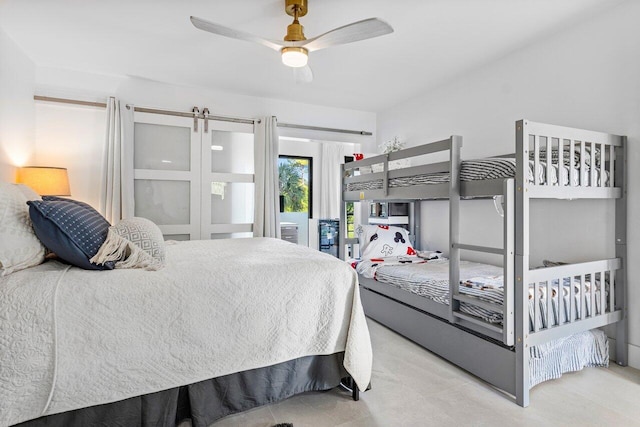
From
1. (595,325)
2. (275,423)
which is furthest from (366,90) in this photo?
(275,423)

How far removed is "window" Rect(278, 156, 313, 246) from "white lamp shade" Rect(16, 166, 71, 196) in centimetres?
239

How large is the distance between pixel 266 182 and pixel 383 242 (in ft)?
5.14

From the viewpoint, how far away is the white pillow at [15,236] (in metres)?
1.31

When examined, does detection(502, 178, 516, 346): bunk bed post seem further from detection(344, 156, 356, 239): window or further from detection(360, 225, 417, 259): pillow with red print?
detection(344, 156, 356, 239): window

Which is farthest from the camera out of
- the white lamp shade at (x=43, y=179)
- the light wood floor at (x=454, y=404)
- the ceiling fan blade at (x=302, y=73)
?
the white lamp shade at (x=43, y=179)

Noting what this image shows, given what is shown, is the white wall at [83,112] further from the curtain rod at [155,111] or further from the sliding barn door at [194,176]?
the sliding barn door at [194,176]

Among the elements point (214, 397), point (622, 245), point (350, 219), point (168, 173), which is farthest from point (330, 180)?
point (214, 397)

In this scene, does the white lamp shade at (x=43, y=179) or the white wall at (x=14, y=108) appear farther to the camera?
the white lamp shade at (x=43, y=179)

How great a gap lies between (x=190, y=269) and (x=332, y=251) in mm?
3331

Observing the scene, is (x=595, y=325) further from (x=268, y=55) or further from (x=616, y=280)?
(x=268, y=55)

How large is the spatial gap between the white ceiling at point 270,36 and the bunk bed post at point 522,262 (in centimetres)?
113

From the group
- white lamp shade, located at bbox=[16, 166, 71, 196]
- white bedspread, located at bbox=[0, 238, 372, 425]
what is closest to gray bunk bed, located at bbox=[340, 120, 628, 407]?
white bedspread, located at bbox=[0, 238, 372, 425]

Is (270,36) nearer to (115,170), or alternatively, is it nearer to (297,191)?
(115,170)

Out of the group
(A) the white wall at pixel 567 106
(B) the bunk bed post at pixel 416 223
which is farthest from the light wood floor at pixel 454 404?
(B) the bunk bed post at pixel 416 223
